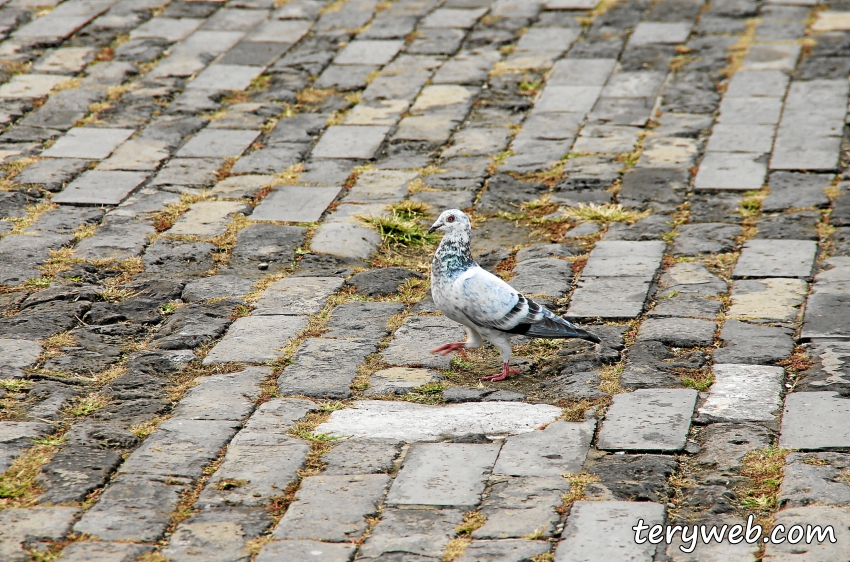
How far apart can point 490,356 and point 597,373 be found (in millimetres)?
569

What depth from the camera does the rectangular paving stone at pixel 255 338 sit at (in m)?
4.84

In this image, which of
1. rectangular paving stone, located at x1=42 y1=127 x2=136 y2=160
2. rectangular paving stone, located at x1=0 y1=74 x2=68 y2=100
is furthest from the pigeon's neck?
rectangular paving stone, located at x1=0 y1=74 x2=68 y2=100

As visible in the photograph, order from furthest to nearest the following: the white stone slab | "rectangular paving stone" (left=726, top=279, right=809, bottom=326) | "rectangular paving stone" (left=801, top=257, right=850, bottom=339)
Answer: "rectangular paving stone" (left=726, top=279, right=809, bottom=326)
"rectangular paving stone" (left=801, top=257, right=850, bottom=339)
the white stone slab

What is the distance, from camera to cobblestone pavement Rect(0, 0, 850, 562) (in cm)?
369

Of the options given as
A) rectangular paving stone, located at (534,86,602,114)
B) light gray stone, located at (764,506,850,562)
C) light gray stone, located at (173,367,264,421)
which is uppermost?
light gray stone, located at (173,367,264,421)

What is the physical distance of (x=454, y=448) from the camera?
13.3 ft

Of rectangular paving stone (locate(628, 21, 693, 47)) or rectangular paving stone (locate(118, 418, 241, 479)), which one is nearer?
rectangular paving stone (locate(118, 418, 241, 479))

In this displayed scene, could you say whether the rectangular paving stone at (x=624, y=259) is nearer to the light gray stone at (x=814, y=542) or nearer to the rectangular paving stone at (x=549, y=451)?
the rectangular paving stone at (x=549, y=451)

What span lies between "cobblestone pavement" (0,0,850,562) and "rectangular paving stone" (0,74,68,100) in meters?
0.03

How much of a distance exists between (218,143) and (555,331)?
3.76 m

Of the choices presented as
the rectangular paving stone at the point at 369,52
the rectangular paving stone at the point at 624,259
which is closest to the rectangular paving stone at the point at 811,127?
the rectangular paving stone at the point at 624,259

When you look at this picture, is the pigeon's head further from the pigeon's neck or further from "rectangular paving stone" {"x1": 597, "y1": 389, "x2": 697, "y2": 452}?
"rectangular paving stone" {"x1": 597, "y1": 389, "x2": 697, "y2": 452}

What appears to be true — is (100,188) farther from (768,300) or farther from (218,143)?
(768,300)

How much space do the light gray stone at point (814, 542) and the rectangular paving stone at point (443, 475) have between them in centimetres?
104
